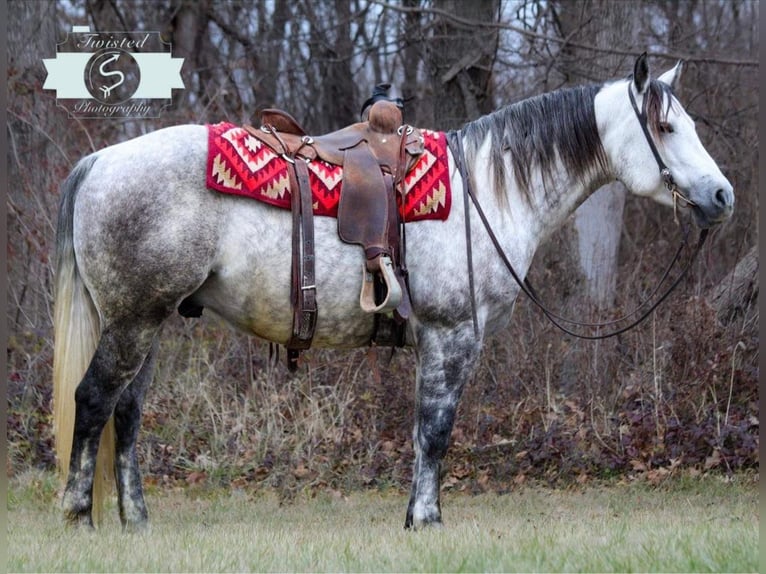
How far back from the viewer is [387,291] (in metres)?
4.97

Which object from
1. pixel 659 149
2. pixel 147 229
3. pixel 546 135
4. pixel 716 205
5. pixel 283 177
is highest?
pixel 546 135

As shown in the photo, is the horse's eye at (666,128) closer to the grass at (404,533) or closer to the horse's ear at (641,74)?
the horse's ear at (641,74)

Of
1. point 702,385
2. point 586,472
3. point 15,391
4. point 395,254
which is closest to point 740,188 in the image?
point 702,385

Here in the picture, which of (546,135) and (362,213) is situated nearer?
(362,213)

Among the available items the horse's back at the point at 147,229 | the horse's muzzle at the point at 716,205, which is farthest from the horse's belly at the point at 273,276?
the horse's muzzle at the point at 716,205

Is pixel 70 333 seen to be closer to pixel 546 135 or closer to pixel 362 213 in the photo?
pixel 362 213

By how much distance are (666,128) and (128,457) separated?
11.4 ft

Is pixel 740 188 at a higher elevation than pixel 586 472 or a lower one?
higher

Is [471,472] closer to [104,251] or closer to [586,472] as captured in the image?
[586,472]

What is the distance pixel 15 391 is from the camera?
8719 millimetres

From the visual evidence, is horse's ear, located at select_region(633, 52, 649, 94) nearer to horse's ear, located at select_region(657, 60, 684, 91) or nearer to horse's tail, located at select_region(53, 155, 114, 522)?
horse's ear, located at select_region(657, 60, 684, 91)

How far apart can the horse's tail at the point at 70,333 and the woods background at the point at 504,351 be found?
8.66ft

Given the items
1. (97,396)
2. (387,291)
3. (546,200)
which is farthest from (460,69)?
(97,396)

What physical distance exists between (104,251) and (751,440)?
5120mm
